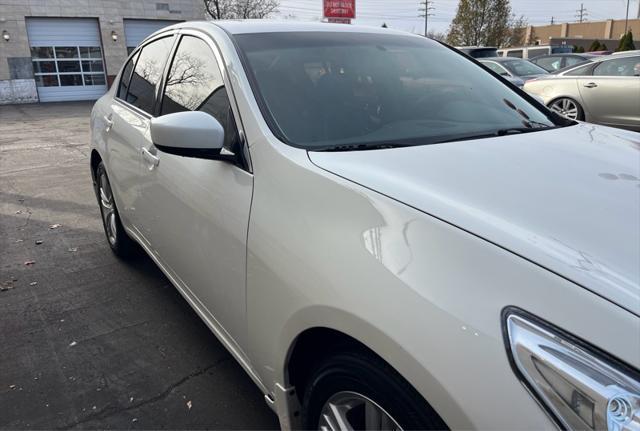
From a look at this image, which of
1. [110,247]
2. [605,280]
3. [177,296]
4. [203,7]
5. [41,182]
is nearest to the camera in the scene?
[605,280]

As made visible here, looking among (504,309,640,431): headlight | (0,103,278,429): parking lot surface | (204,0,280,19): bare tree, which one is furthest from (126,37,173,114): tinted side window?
(204,0,280,19): bare tree

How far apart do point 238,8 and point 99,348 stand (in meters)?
31.2

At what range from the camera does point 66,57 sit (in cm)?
2473

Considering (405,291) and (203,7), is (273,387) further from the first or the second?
(203,7)

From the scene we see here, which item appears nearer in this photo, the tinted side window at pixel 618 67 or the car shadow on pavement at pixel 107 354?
the car shadow on pavement at pixel 107 354

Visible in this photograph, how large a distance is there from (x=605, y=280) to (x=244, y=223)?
1.16m

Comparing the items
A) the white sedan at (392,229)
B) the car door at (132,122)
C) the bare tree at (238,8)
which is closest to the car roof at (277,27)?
the white sedan at (392,229)

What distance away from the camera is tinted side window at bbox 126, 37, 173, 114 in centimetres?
307

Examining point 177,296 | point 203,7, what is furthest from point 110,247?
point 203,7

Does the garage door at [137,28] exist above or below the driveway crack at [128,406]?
above

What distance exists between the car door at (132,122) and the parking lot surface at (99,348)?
1.76 feet

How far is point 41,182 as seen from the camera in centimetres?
716

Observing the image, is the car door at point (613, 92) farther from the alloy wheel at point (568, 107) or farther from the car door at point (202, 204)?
the car door at point (202, 204)

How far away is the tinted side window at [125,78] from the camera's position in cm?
376
